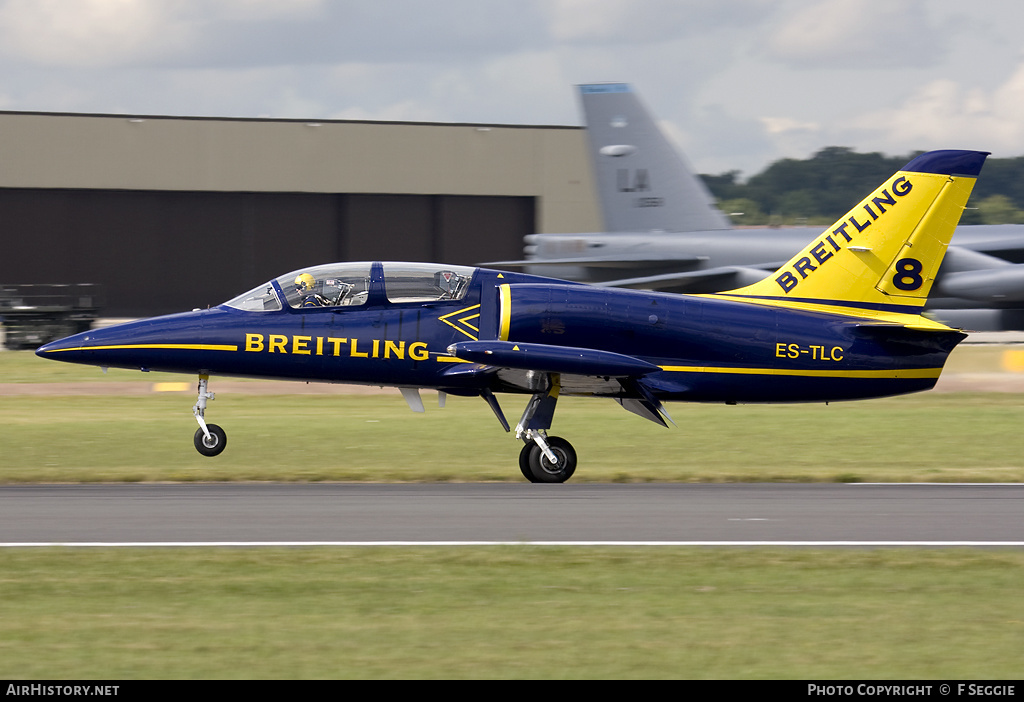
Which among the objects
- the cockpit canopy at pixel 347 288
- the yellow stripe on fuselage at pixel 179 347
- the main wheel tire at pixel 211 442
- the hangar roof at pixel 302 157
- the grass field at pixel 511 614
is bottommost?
the grass field at pixel 511 614

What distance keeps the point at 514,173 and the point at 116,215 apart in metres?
19.3

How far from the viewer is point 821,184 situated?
472 feet

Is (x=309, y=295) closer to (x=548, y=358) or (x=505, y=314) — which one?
(x=505, y=314)

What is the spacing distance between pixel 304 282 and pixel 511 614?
857 centimetres

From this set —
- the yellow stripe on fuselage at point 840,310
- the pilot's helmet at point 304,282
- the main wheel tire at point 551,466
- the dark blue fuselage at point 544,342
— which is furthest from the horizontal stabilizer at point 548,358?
the pilot's helmet at point 304,282

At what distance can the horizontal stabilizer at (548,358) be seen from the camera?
604 inches

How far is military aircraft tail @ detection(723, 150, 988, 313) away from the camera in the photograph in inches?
667

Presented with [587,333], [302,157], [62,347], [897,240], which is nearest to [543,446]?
[587,333]

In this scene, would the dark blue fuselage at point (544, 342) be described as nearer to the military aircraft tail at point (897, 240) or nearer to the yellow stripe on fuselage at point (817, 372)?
the yellow stripe on fuselage at point (817, 372)

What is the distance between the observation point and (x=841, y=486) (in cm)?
1531

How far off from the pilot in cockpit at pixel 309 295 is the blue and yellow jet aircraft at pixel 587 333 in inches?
0.7

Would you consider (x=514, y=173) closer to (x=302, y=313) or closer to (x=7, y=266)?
(x=7, y=266)

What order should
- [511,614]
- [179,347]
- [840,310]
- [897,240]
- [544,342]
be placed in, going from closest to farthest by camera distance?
[511,614] → [179,347] → [544,342] → [897,240] → [840,310]
